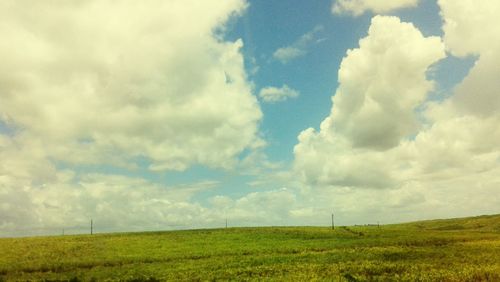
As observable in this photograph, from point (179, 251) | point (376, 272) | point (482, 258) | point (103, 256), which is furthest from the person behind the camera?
point (179, 251)

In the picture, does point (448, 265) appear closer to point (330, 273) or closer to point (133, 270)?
point (330, 273)

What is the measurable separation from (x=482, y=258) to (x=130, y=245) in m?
60.8

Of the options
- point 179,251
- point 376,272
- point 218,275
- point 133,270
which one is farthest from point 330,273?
point 179,251

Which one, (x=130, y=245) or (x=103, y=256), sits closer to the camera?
(x=103, y=256)

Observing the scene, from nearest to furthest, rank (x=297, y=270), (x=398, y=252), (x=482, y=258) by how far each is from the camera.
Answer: (x=297, y=270), (x=482, y=258), (x=398, y=252)

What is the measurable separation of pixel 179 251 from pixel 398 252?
35.5 m

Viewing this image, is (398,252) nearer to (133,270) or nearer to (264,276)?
(264,276)

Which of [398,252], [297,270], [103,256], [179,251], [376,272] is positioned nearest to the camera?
[376,272]

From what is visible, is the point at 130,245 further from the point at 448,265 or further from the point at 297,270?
the point at 448,265

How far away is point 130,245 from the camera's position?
81.8 meters

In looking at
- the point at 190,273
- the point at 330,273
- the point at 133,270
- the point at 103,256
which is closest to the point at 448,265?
the point at 330,273

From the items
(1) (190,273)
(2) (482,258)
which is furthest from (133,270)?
(2) (482,258)

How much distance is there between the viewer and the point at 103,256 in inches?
2596

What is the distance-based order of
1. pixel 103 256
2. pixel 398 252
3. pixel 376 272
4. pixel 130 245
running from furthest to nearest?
pixel 130 245
pixel 103 256
pixel 398 252
pixel 376 272
